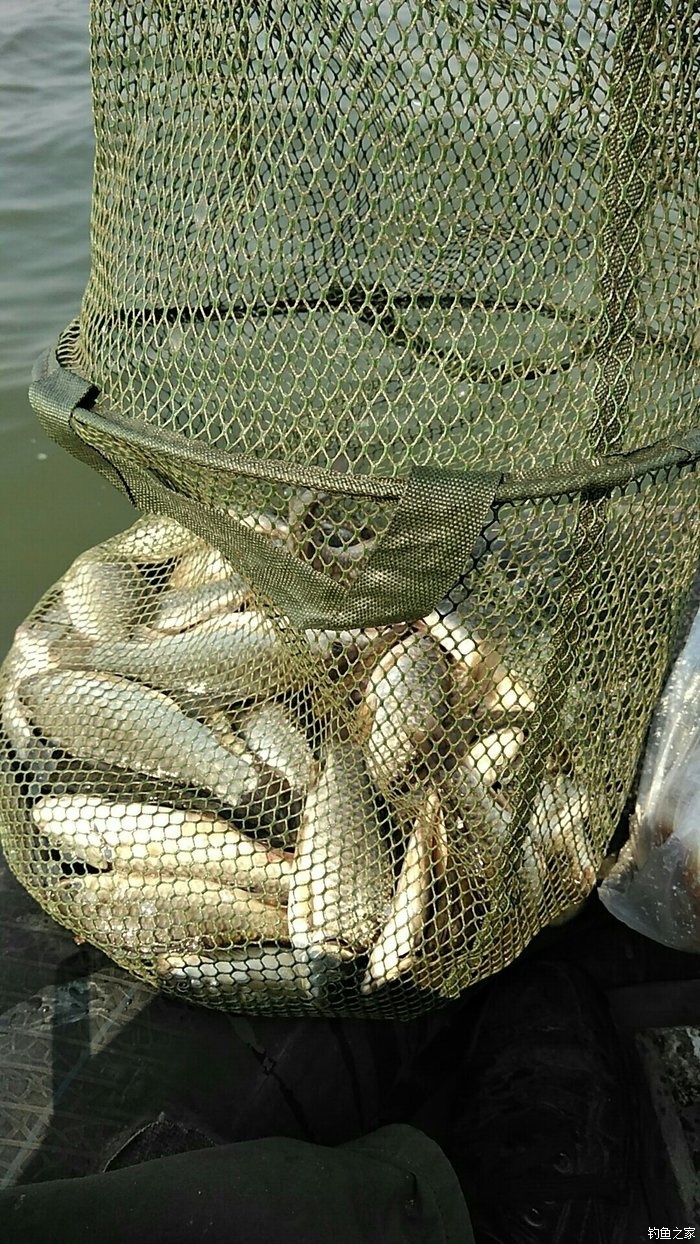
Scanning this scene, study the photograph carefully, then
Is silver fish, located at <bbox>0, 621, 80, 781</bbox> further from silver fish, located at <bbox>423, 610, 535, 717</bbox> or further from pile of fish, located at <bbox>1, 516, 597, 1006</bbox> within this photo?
silver fish, located at <bbox>423, 610, 535, 717</bbox>

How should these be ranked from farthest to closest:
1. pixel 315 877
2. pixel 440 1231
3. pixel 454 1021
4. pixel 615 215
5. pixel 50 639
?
pixel 50 639 < pixel 454 1021 < pixel 315 877 < pixel 615 215 < pixel 440 1231

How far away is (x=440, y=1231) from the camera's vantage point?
1.30m

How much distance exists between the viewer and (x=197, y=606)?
7.12 ft

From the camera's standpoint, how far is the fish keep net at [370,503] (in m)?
1.42

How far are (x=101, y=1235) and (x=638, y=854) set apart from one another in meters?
1.27

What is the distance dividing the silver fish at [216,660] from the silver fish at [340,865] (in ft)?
0.78

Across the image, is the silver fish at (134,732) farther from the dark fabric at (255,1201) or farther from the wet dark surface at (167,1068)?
the dark fabric at (255,1201)

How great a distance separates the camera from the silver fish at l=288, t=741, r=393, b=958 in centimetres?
166

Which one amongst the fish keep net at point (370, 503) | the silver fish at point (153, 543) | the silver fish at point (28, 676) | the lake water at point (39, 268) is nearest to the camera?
the fish keep net at point (370, 503)

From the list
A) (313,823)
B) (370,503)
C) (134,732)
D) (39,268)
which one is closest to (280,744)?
(313,823)

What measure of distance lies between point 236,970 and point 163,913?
17 centimetres

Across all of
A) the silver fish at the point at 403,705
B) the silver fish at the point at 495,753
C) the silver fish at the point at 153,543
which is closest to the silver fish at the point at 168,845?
the silver fish at the point at 403,705

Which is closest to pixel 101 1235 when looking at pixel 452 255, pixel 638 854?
pixel 638 854

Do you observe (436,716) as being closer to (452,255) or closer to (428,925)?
(428,925)
